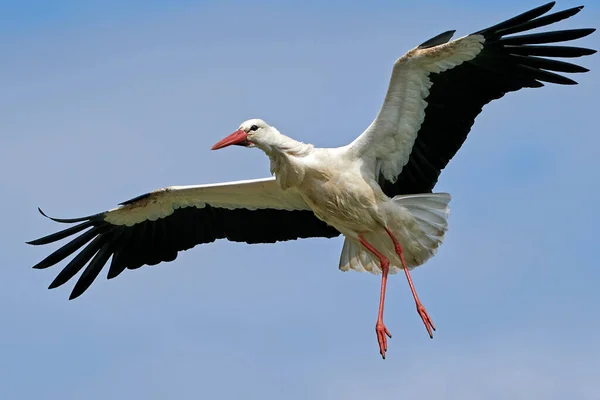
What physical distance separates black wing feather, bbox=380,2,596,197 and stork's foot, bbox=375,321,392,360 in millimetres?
1492

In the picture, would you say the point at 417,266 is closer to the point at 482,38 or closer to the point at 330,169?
the point at 330,169

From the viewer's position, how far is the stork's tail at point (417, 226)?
11852 millimetres

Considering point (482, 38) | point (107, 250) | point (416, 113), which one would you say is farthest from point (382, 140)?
point (107, 250)

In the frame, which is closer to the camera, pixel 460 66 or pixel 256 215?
pixel 460 66

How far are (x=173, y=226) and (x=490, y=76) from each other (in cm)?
353

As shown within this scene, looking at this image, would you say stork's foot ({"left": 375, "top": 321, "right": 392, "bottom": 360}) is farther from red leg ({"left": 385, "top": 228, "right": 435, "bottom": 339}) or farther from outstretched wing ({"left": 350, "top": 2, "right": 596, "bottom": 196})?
outstretched wing ({"left": 350, "top": 2, "right": 596, "bottom": 196})

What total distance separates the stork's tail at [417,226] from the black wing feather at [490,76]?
0.38m

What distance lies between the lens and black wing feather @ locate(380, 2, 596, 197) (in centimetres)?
1124

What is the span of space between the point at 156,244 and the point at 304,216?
1.53m

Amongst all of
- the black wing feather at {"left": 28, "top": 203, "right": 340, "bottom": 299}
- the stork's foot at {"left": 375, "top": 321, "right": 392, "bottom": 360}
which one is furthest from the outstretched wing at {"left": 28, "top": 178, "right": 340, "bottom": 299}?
the stork's foot at {"left": 375, "top": 321, "right": 392, "bottom": 360}

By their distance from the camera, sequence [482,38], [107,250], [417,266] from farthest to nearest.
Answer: [107,250]
[417,266]
[482,38]

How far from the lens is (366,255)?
12.5 m

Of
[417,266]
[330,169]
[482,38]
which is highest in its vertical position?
[482,38]

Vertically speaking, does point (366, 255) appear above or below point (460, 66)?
below
